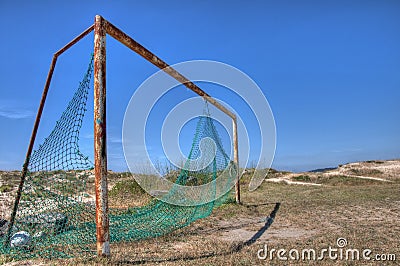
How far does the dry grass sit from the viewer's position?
12.5 ft

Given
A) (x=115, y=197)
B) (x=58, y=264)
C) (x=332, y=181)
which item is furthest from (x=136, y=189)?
(x=332, y=181)

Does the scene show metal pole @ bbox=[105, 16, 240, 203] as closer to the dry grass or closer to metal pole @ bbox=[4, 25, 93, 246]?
metal pole @ bbox=[4, 25, 93, 246]

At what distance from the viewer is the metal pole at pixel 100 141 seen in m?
3.59

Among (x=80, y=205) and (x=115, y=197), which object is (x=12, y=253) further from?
(x=115, y=197)

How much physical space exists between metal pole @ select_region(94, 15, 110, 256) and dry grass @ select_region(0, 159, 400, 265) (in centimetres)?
29

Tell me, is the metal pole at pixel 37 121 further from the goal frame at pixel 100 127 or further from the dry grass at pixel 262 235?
the dry grass at pixel 262 235

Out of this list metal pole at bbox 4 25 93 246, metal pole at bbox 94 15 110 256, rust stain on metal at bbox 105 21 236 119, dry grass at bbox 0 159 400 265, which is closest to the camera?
metal pole at bbox 94 15 110 256

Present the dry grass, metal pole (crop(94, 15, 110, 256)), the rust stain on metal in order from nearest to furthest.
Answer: metal pole (crop(94, 15, 110, 256)), the dry grass, the rust stain on metal

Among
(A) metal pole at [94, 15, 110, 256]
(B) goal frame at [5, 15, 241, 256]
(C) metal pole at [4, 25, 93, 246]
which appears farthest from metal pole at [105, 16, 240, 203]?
(C) metal pole at [4, 25, 93, 246]

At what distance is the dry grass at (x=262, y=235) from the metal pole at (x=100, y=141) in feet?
0.94

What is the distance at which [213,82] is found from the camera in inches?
284

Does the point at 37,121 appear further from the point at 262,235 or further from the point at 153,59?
the point at 262,235

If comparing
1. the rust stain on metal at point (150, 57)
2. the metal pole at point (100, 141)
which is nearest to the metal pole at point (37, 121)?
the rust stain on metal at point (150, 57)

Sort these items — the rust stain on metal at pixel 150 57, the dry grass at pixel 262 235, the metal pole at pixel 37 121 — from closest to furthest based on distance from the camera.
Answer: the dry grass at pixel 262 235
the rust stain on metal at pixel 150 57
the metal pole at pixel 37 121
